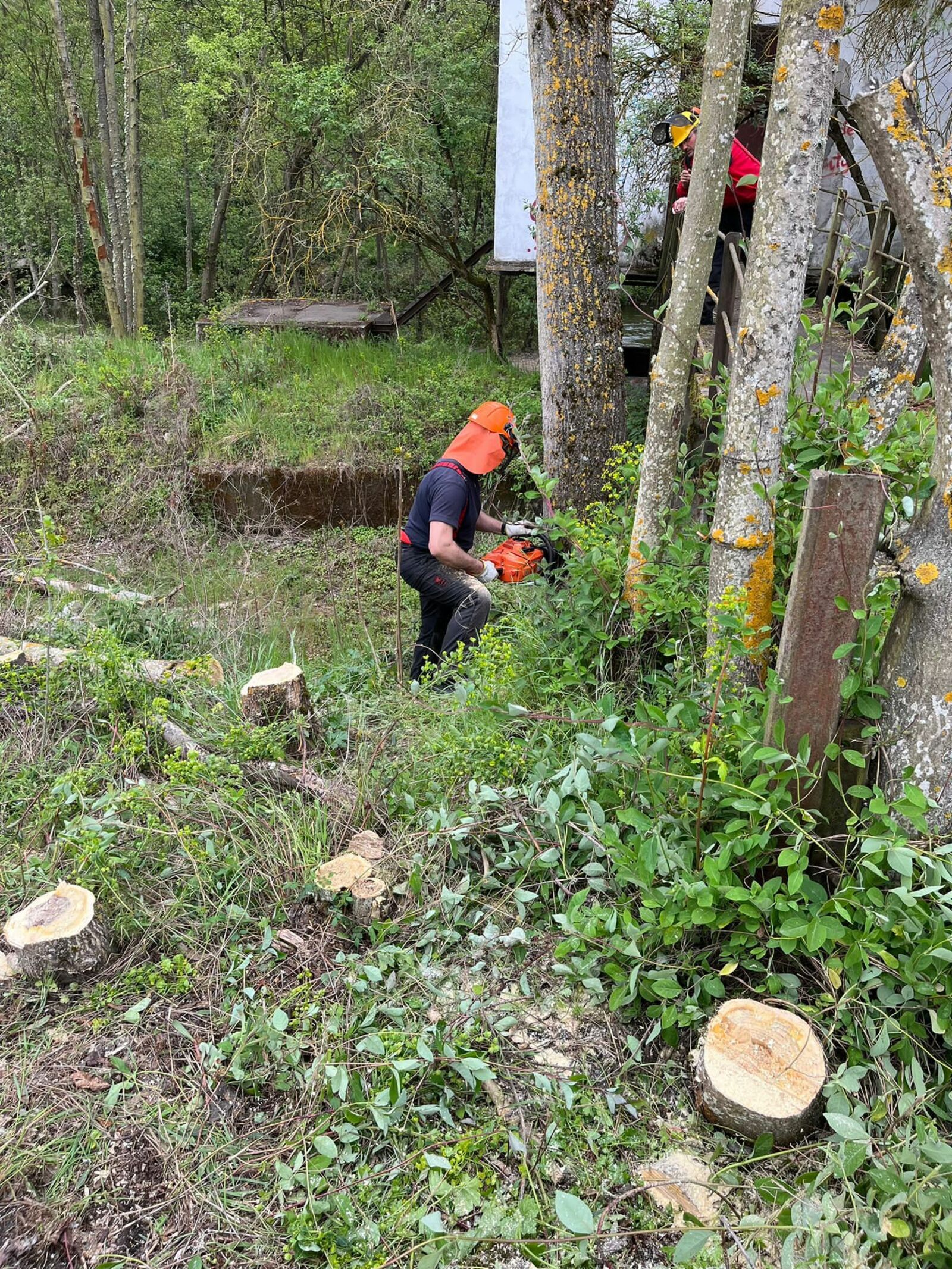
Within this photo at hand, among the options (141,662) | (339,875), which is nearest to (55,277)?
(141,662)

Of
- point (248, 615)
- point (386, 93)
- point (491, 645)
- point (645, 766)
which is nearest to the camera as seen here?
point (645, 766)

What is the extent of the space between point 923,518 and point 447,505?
275cm

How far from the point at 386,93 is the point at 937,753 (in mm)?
8965

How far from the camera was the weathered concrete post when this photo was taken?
7.00ft

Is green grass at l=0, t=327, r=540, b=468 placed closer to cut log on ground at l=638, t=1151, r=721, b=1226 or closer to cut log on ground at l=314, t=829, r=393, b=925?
cut log on ground at l=314, t=829, r=393, b=925

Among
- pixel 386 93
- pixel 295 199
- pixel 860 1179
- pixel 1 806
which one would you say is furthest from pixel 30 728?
pixel 295 199

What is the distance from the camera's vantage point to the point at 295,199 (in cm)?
1182

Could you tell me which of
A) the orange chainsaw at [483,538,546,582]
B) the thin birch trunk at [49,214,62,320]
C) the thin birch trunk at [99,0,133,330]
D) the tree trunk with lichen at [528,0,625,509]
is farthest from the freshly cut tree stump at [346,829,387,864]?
the thin birch trunk at [49,214,62,320]

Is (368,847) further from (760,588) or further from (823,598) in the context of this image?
(823,598)

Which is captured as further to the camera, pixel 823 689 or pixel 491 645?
pixel 491 645

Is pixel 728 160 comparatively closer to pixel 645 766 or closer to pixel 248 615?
pixel 645 766

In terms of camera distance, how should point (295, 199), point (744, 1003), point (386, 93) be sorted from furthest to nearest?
1. point (295, 199)
2. point (386, 93)
3. point (744, 1003)

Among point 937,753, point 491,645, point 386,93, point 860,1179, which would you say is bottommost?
point 860,1179

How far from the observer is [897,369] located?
266 cm
